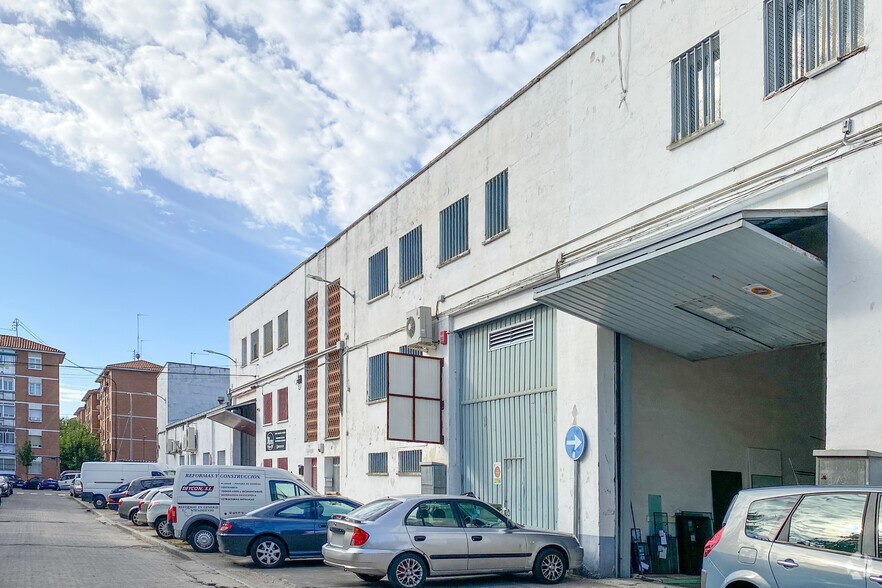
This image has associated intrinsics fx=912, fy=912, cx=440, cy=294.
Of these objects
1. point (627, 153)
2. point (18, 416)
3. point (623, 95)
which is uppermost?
point (623, 95)

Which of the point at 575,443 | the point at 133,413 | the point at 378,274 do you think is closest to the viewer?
the point at 575,443

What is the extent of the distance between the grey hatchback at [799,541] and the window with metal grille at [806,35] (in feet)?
18.3

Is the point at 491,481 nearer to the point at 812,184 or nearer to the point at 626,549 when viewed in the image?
the point at 626,549

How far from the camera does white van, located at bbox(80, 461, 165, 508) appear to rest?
40.2 metres

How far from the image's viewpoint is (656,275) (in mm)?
11773

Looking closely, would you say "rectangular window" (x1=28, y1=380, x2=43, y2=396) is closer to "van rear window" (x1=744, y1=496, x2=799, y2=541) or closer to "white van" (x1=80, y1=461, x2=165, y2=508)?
"white van" (x1=80, y1=461, x2=165, y2=508)

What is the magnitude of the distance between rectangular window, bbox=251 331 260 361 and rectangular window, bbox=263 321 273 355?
1085 millimetres

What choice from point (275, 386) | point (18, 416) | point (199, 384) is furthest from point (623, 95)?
point (18, 416)

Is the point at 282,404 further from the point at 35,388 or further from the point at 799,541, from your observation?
the point at 35,388

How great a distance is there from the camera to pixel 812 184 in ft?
35.6

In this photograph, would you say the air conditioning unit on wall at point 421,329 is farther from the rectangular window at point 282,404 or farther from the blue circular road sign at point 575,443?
the rectangular window at point 282,404

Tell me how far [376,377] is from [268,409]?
→ 12448 millimetres

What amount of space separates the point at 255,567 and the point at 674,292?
8909 mm

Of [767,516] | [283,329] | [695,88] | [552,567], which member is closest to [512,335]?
[552,567]
